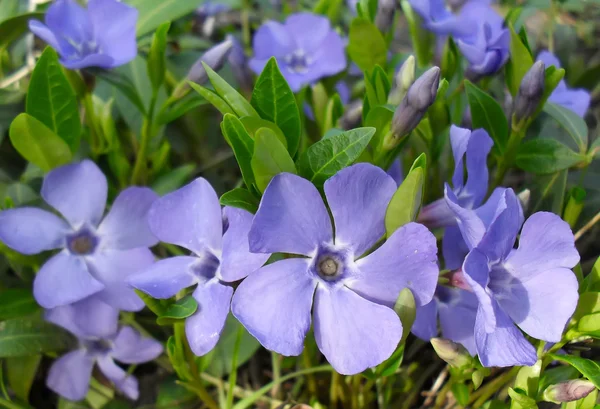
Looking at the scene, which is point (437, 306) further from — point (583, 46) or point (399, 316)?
point (583, 46)

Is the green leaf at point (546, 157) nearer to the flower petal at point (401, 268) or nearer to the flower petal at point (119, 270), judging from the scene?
the flower petal at point (401, 268)

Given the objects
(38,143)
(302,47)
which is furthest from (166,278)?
(302,47)

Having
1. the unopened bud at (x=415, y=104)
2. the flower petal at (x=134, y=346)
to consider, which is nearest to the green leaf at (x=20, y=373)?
the flower petal at (x=134, y=346)

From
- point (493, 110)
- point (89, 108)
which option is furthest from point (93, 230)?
point (493, 110)

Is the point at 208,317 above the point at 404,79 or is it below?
below

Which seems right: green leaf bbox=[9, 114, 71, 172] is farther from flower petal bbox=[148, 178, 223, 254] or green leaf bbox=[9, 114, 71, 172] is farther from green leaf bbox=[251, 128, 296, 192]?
green leaf bbox=[251, 128, 296, 192]

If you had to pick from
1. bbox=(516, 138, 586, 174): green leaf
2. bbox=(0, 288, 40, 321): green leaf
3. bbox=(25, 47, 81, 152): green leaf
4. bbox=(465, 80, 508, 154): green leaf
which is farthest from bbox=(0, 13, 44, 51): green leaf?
bbox=(516, 138, 586, 174): green leaf

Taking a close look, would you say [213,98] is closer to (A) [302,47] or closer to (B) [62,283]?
(B) [62,283]
